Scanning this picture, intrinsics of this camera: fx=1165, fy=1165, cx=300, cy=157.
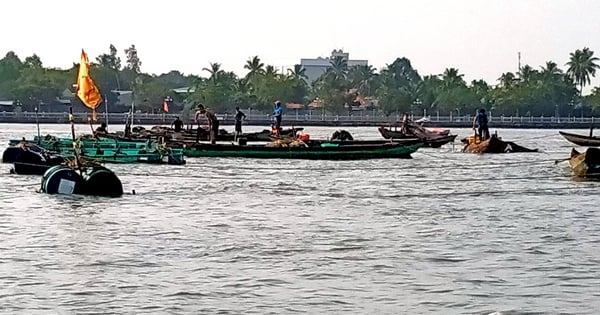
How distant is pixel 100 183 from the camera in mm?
24766

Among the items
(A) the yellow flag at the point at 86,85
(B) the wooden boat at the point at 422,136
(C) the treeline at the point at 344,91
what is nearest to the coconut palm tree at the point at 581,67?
(C) the treeline at the point at 344,91

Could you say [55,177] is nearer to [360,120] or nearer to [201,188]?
[201,188]

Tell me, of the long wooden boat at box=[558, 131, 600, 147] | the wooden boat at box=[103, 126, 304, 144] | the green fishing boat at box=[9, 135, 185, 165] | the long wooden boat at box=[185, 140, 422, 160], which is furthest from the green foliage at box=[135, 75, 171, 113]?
the green fishing boat at box=[9, 135, 185, 165]

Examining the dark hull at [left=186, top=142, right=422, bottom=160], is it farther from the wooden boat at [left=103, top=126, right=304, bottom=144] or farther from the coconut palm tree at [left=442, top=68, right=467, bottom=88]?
the coconut palm tree at [left=442, top=68, right=467, bottom=88]

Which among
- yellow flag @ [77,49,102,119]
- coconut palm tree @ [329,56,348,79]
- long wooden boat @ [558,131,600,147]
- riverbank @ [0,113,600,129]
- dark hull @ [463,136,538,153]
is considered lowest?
riverbank @ [0,113,600,129]

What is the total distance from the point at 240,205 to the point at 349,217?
3338 mm

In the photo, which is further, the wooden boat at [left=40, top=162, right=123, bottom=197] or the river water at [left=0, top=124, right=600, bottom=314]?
the wooden boat at [left=40, top=162, right=123, bottom=197]

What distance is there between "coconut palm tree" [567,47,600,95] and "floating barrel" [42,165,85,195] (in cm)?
11939

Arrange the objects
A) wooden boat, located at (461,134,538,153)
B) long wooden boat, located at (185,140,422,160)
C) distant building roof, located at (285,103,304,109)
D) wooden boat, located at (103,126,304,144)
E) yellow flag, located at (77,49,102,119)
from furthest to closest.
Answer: distant building roof, located at (285,103,304,109), wooden boat, located at (461,134,538,153), wooden boat, located at (103,126,304,144), long wooden boat, located at (185,140,422,160), yellow flag, located at (77,49,102,119)

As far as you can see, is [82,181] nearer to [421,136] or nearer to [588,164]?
[588,164]

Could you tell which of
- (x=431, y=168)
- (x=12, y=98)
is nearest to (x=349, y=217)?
(x=431, y=168)

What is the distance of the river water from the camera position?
13.6 m

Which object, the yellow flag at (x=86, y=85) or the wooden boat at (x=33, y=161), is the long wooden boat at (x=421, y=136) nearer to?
the wooden boat at (x=33, y=161)

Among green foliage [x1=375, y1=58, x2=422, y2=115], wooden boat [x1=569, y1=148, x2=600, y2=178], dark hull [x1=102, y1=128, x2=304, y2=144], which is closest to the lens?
wooden boat [x1=569, y1=148, x2=600, y2=178]
